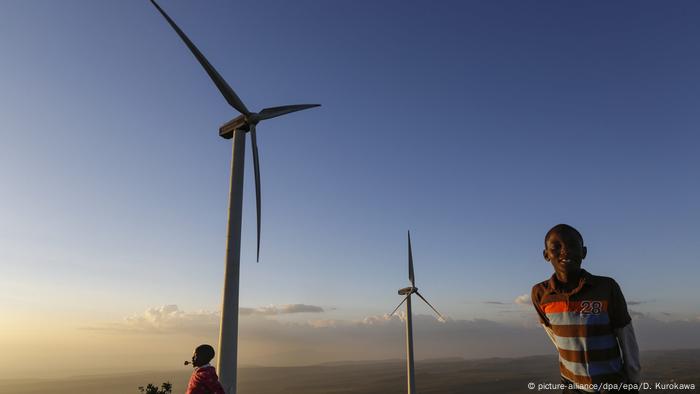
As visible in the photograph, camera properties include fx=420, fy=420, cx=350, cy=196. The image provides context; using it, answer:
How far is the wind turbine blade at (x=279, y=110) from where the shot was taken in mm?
27406

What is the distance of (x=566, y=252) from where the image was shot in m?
4.80

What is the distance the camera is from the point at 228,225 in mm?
20875

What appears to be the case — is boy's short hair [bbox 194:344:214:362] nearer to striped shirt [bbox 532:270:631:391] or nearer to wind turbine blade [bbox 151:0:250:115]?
striped shirt [bbox 532:270:631:391]

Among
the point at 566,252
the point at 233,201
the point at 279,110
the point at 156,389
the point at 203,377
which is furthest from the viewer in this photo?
the point at 279,110

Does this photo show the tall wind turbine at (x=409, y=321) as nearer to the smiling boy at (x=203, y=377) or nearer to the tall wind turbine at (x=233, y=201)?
the tall wind turbine at (x=233, y=201)

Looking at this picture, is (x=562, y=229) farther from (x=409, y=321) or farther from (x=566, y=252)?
(x=409, y=321)

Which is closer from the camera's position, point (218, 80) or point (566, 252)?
point (566, 252)

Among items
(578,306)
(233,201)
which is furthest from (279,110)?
(578,306)

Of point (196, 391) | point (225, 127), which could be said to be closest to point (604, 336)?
point (196, 391)

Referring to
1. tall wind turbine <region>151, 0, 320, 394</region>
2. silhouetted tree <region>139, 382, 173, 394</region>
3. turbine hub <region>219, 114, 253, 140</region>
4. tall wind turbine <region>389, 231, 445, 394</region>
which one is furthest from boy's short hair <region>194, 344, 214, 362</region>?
tall wind turbine <region>389, 231, 445, 394</region>

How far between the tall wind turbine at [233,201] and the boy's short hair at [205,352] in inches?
378

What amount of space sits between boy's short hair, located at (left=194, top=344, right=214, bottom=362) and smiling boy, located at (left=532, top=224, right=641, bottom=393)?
7.58 meters

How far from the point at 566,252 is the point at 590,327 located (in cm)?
83

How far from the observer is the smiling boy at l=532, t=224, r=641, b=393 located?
171 inches
